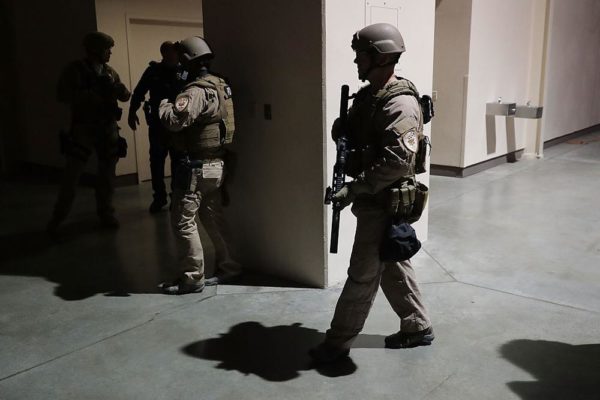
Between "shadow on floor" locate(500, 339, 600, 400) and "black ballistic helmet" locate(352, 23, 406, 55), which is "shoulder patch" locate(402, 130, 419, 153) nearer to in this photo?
"black ballistic helmet" locate(352, 23, 406, 55)

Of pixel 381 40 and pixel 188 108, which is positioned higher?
pixel 381 40

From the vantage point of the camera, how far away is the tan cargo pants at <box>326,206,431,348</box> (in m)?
2.77

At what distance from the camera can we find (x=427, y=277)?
4.06m

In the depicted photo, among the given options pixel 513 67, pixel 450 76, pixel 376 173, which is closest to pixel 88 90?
pixel 376 173

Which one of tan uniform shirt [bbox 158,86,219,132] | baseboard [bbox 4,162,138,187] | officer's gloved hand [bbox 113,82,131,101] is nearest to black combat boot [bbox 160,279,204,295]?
tan uniform shirt [bbox 158,86,219,132]

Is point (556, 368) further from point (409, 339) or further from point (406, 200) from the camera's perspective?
point (406, 200)

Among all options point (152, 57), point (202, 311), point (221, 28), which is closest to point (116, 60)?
point (152, 57)

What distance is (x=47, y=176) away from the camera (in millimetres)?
7930

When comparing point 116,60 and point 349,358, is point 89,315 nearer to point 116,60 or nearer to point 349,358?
point 349,358

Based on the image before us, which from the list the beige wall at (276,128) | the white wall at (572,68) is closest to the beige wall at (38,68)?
the beige wall at (276,128)

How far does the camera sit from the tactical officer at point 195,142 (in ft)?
11.5

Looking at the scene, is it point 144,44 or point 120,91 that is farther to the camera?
point 144,44

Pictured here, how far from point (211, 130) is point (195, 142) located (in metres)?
0.13

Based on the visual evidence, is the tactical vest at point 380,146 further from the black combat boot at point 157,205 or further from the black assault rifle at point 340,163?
the black combat boot at point 157,205
